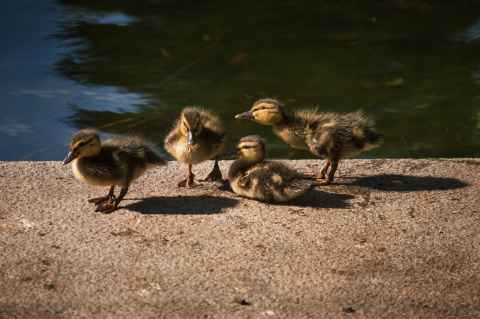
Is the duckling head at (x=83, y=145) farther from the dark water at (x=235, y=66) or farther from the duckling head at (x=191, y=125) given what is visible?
the dark water at (x=235, y=66)

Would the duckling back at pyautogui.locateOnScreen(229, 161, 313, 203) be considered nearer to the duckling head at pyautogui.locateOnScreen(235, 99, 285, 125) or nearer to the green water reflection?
the duckling head at pyautogui.locateOnScreen(235, 99, 285, 125)

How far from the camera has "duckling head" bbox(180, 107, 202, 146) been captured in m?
4.80

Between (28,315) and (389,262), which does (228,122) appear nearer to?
(389,262)

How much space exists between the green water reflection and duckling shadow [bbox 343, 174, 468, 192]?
3.69ft

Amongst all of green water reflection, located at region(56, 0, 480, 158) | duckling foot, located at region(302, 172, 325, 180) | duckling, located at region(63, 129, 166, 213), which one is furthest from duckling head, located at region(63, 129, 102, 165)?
green water reflection, located at region(56, 0, 480, 158)

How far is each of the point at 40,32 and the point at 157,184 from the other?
13.0ft

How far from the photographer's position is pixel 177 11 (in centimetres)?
877

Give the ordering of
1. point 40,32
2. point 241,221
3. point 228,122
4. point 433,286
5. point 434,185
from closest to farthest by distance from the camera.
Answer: point 433,286 → point 241,221 → point 434,185 → point 228,122 → point 40,32

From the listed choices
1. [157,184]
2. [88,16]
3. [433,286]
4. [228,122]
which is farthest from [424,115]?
[88,16]

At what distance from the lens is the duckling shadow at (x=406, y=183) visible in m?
4.79

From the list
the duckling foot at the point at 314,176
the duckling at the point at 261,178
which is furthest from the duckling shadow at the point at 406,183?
the duckling at the point at 261,178

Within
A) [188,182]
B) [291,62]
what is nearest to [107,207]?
[188,182]

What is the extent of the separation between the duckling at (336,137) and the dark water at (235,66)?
109 centimetres

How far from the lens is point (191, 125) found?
15.8 ft
